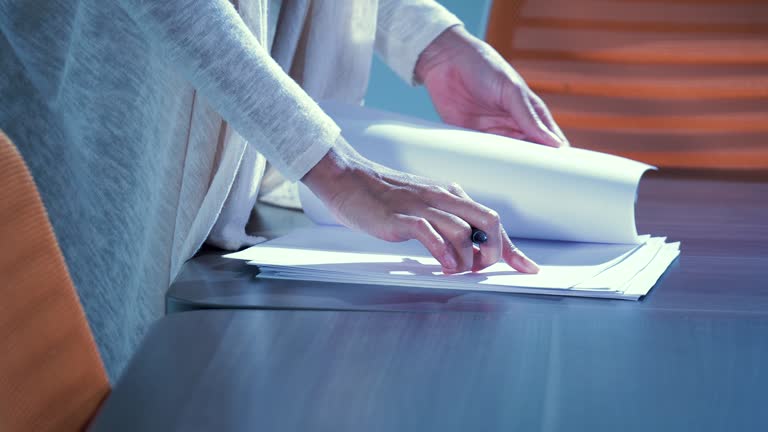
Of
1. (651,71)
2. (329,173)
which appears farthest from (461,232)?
(651,71)

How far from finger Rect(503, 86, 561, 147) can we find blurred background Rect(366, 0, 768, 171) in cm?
35

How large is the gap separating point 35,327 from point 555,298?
1.08 ft

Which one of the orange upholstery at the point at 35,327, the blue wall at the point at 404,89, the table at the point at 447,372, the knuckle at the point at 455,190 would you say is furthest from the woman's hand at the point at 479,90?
the blue wall at the point at 404,89

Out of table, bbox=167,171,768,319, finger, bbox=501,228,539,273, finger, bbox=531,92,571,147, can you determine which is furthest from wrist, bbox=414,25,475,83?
finger, bbox=501,228,539,273

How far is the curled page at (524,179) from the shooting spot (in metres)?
0.80

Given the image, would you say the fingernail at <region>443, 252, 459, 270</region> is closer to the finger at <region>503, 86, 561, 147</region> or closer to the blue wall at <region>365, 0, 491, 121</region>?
the finger at <region>503, 86, 561, 147</region>

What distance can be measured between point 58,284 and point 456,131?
1.61 ft

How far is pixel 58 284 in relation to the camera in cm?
45

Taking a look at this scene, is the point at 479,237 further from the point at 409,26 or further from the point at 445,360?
the point at 409,26

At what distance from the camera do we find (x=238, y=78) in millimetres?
708

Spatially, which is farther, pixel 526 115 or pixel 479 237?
pixel 526 115

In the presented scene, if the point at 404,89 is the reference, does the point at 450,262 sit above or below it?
below

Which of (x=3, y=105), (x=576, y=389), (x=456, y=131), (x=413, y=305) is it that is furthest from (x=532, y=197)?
(x=3, y=105)

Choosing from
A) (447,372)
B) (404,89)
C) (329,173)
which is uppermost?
(404,89)
